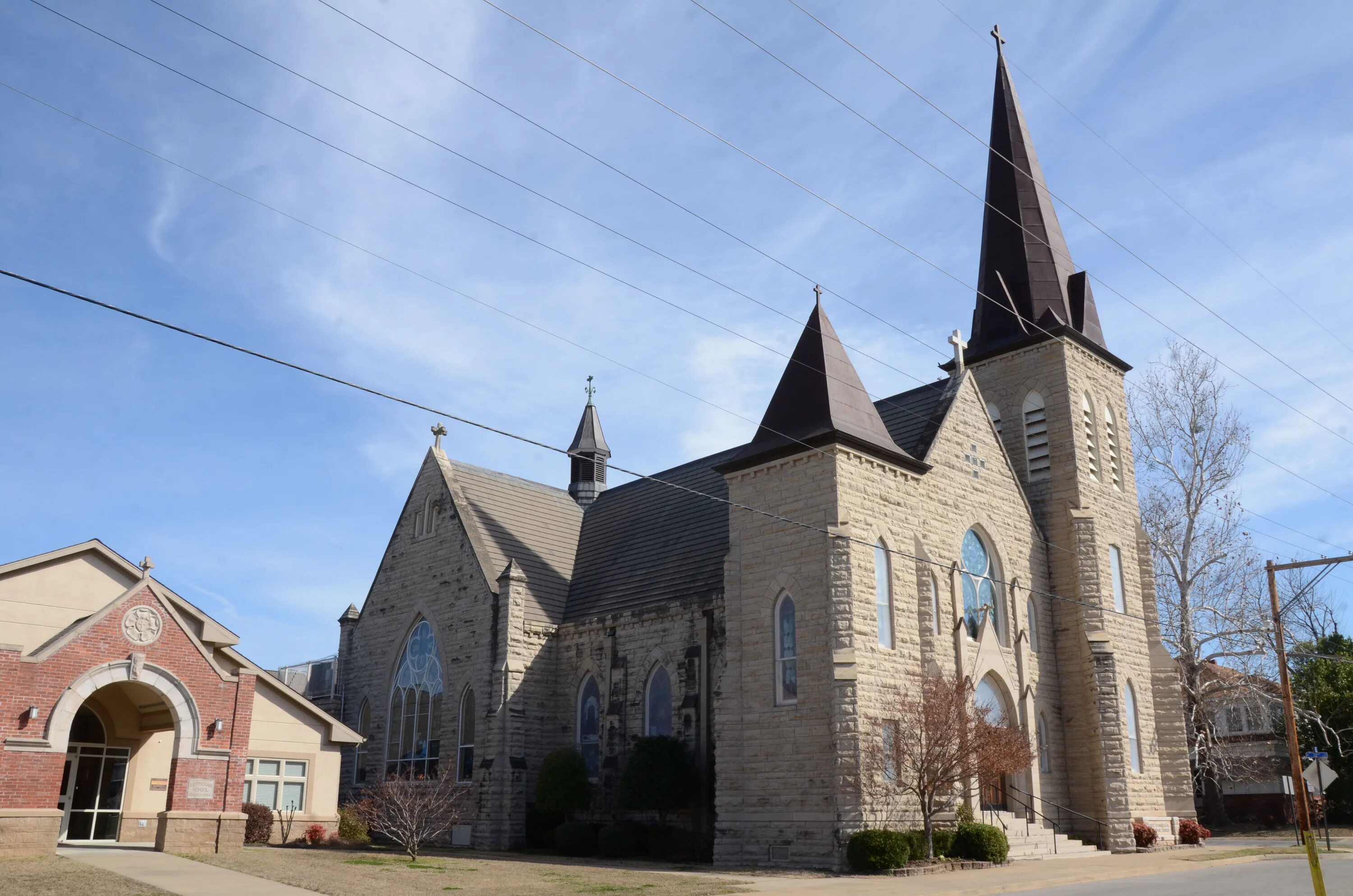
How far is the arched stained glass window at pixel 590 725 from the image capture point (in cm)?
2719

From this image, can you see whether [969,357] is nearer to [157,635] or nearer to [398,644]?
[398,644]

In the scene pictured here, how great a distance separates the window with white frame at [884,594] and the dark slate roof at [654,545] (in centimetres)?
427

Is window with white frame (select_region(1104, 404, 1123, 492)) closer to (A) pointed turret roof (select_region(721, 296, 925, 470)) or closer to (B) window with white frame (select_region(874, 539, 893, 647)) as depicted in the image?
(A) pointed turret roof (select_region(721, 296, 925, 470))

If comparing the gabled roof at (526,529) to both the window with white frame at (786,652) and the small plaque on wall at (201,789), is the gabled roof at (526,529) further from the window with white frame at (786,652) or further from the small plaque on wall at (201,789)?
the small plaque on wall at (201,789)

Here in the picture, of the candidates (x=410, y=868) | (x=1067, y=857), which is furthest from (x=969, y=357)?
(x=410, y=868)

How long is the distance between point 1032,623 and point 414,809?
1514 centimetres

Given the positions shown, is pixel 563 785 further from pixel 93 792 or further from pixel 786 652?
pixel 93 792

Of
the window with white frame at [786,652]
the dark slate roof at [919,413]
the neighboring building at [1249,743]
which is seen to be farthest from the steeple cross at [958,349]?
the neighboring building at [1249,743]

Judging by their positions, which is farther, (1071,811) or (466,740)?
(466,740)

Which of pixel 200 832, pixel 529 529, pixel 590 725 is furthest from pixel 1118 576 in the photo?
pixel 200 832

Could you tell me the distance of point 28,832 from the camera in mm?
16984

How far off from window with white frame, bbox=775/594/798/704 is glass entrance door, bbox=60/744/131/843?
13.9 meters

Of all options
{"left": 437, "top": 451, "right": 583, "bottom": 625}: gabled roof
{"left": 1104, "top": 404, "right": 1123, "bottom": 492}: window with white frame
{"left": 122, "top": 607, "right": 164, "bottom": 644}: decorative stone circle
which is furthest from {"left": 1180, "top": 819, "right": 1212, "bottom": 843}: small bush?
{"left": 122, "top": 607, "right": 164, "bottom": 644}: decorative stone circle

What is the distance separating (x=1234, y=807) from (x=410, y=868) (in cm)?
3756
